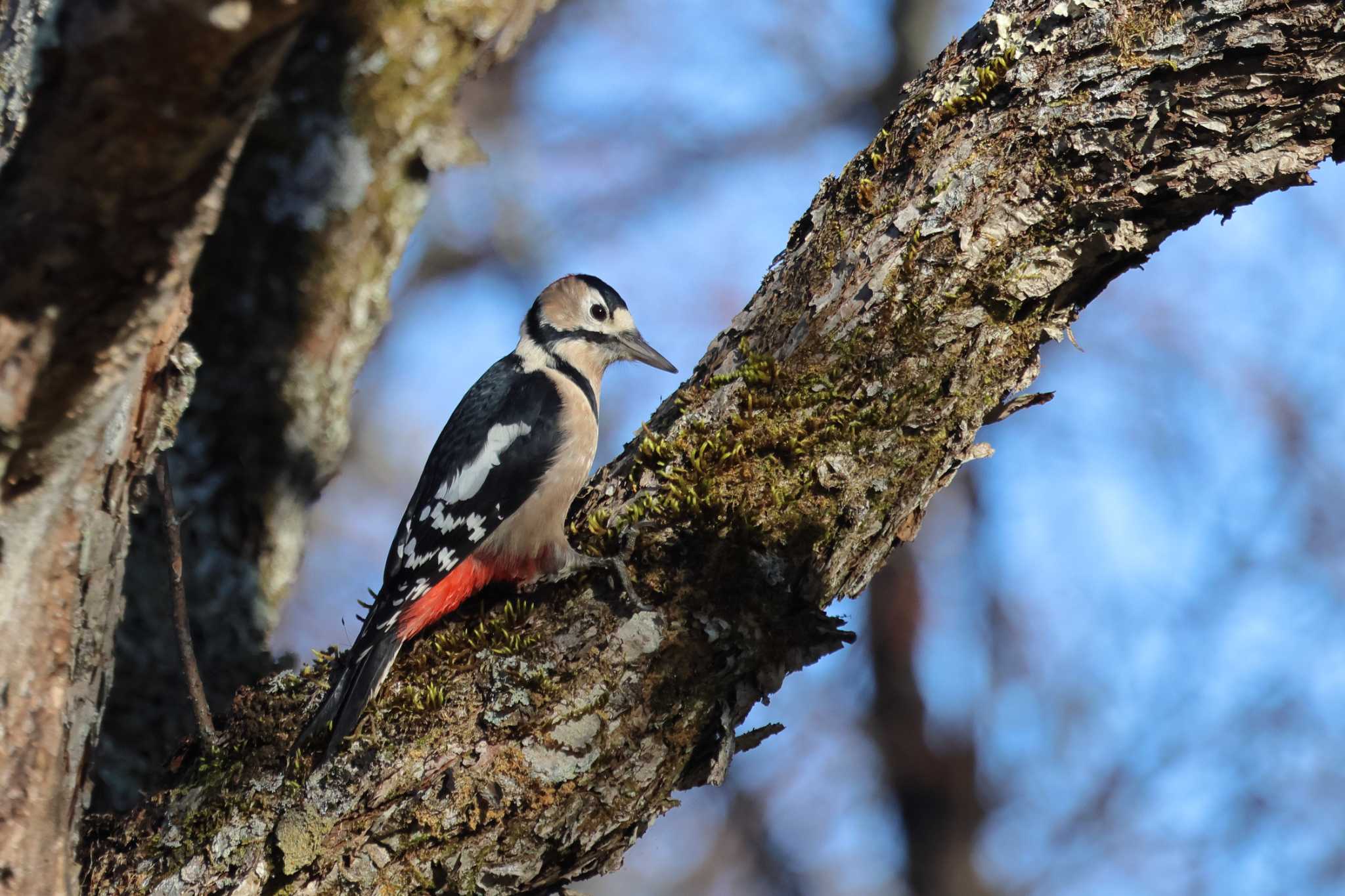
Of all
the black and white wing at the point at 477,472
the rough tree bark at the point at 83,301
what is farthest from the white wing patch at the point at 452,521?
the rough tree bark at the point at 83,301

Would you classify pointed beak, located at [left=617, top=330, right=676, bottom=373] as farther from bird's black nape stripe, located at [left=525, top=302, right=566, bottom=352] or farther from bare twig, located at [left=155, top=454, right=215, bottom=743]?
bare twig, located at [left=155, top=454, right=215, bottom=743]

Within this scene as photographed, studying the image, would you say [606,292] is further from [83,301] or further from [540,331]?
[83,301]

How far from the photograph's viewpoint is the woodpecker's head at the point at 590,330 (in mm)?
4191

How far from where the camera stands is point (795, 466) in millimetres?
2449

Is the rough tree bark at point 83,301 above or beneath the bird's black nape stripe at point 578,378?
beneath

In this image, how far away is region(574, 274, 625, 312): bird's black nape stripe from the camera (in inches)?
169

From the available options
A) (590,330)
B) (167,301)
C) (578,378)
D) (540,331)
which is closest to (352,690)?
(167,301)

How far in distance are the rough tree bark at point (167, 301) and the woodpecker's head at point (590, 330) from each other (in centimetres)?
112

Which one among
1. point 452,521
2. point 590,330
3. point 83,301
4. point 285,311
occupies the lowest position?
point 83,301

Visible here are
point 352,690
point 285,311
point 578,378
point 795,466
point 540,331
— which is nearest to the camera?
point 352,690

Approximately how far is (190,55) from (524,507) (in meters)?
2.24

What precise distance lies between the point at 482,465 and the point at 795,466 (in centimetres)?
141

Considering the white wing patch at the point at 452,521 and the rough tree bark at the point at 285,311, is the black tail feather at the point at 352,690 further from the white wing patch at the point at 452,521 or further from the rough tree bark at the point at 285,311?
the rough tree bark at the point at 285,311

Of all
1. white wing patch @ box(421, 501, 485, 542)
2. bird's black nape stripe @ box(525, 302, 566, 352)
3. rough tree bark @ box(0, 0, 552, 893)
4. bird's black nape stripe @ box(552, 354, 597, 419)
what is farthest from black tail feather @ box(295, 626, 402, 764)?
bird's black nape stripe @ box(525, 302, 566, 352)
